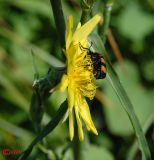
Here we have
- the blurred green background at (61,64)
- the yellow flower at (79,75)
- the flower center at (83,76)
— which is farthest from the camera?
the blurred green background at (61,64)

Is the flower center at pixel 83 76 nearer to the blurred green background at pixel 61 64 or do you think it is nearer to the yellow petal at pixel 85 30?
the yellow petal at pixel 85 30

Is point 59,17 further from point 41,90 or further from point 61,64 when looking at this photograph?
point 61,64

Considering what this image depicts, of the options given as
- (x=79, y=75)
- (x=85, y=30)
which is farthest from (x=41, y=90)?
(x=85, y=30)

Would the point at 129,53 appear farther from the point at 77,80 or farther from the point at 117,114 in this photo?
the point at 77,80

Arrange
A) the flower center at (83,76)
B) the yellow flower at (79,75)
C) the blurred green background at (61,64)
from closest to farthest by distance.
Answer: the yellow flower at (79,75) < the flower center at (83,76) < the blurred green background at (61,64)

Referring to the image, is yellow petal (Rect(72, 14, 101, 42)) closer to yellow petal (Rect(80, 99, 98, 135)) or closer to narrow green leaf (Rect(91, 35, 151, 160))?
narrow green leaf (Rect(91, 35, 151, 160))

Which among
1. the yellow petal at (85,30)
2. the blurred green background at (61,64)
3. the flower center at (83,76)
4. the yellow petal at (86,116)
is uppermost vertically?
the yellow petal at (85,30)

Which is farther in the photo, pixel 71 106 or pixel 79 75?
pixel 79 75

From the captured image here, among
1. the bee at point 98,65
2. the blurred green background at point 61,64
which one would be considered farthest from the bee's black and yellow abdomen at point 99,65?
the blurred green background at point 61,64
